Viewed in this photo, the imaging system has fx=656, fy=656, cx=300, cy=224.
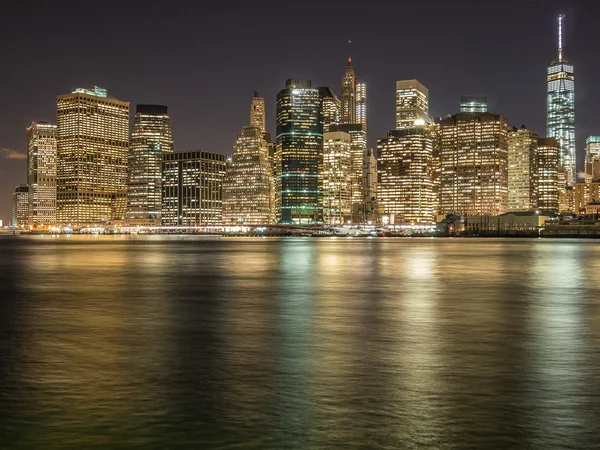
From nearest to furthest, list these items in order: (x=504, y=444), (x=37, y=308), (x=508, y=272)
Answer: (x=504, y=444)
(x=37, y=308)
(x=508, y=272)

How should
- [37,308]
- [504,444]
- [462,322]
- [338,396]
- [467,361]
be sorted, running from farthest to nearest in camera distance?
[37,308], [462,322], [467,361], [338,396], [504,444]

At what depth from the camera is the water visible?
12812 mm

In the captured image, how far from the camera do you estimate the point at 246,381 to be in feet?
56.8

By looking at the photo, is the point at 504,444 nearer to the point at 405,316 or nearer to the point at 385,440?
the point at 385,440

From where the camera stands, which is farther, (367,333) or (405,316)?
(405,316)

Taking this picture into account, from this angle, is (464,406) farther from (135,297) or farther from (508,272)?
(508,272)

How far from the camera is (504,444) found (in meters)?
12.1

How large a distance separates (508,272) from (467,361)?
153 ft

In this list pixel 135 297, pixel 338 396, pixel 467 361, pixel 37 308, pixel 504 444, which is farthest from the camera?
pixel 135 297

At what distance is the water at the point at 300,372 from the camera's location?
12.8 metres

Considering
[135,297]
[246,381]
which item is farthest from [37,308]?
[246,381]

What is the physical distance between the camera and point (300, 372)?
60.0 ft

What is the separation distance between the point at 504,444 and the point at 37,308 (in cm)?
2887

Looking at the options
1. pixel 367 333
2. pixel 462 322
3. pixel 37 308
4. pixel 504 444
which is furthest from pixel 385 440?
pixel 37 308
